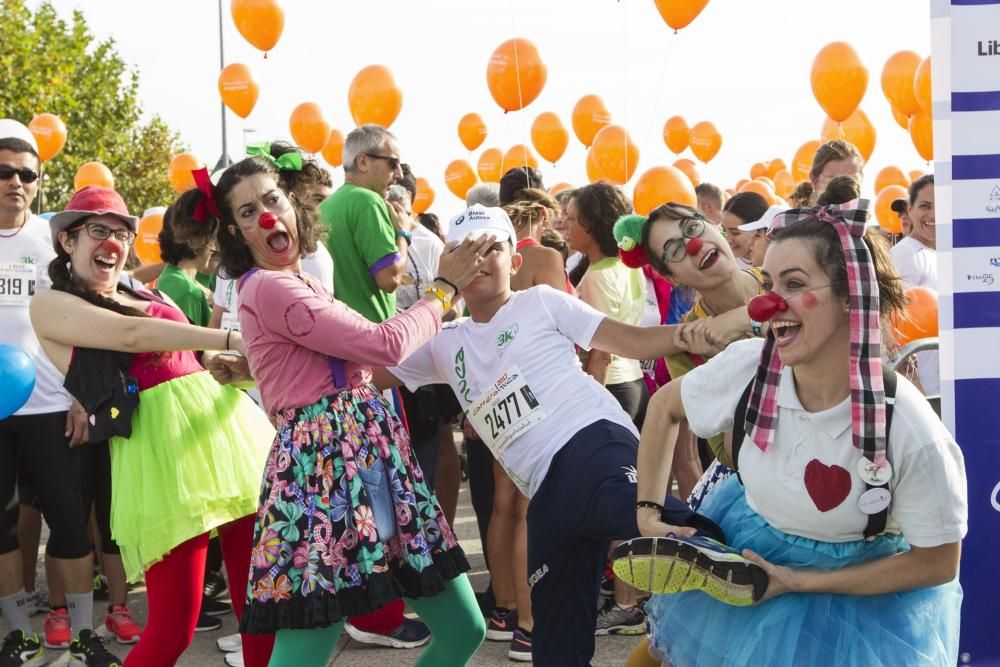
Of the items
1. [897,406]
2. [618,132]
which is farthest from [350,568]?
[618,132]

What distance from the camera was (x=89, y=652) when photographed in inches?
177

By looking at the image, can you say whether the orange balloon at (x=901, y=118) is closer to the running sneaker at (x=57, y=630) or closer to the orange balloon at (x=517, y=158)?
the orange balloon at (x=517, y=158)

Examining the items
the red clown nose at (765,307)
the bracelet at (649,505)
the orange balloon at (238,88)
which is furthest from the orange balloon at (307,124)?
the red clown nose at (765,307)

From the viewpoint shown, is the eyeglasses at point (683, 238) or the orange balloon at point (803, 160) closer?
the eyeglasses at point (683, 238)

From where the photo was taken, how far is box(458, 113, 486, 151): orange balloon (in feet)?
48.7

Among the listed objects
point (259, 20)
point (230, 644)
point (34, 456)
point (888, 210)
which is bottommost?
point (230, 644)

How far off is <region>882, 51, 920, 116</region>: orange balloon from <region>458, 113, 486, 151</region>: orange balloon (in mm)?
5901

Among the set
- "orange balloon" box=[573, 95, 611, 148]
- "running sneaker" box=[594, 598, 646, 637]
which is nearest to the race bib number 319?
"running sneaker" box=[594, 598, 646, 637]

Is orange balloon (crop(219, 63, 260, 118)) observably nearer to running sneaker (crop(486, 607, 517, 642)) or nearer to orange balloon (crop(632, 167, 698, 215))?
orange balloon (crop(632, 167, 698, 215))

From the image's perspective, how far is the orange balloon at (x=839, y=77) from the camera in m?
10.1

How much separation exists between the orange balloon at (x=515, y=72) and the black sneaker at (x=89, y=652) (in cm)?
645

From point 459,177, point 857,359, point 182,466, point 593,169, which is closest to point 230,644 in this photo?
point 182,466

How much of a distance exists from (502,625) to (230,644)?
3.97ft

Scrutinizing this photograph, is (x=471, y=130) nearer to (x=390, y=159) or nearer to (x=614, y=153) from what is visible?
(x=614, y=153)
